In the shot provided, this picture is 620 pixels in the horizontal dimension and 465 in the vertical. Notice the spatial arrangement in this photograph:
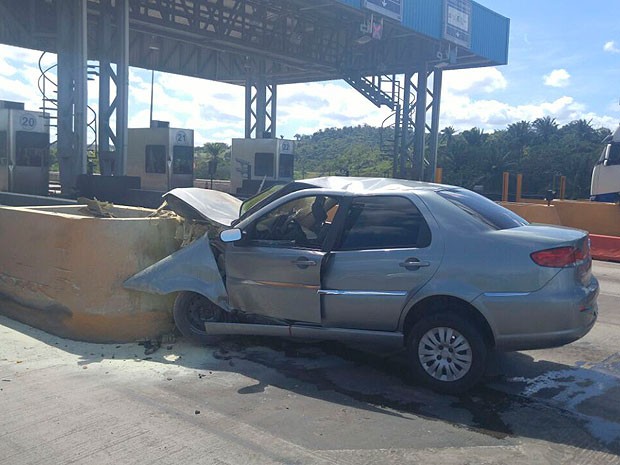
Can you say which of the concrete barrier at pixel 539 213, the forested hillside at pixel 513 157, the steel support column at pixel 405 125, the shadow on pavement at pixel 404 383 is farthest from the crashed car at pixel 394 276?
the steel support column at pixel 405 125

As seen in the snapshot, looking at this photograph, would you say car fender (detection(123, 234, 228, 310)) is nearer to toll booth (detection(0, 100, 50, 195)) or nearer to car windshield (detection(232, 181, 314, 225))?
car windshield (detection(232, 181, 314, 225))

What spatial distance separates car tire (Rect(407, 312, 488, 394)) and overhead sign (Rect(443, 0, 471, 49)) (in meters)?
24.4

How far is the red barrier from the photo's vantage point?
48.7 ft

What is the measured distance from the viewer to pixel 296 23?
1104 inches

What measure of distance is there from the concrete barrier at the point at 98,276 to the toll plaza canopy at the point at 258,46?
14.2 meters

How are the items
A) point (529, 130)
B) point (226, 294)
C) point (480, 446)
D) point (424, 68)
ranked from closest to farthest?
point (480, 446)
point (226, 294)
point (424, 68)
point (529, 130)

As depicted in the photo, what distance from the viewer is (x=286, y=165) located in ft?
92.7

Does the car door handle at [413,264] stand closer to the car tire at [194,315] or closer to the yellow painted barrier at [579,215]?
the car tire at [194,315]

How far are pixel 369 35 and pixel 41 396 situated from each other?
22.5 metres

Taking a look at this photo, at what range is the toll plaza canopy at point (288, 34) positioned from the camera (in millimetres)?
23922

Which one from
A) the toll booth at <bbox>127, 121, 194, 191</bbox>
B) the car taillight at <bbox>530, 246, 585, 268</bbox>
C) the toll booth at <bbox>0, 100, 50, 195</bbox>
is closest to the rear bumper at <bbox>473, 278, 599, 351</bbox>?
the car taillight at <bbox>530, 246, 585, 268</bbox>

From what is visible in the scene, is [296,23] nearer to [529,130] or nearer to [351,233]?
[351,233]

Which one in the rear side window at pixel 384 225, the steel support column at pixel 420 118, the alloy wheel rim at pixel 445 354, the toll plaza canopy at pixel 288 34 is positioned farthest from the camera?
the steel support column at pixel 420 118

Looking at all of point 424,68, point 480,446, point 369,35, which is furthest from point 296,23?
point 480,446
